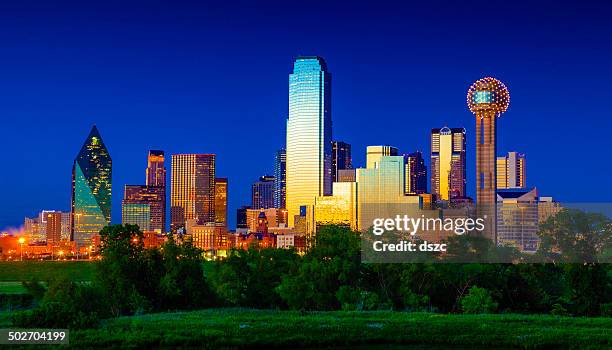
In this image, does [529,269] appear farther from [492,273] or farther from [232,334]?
[232,334]

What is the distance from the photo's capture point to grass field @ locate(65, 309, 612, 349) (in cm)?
4084

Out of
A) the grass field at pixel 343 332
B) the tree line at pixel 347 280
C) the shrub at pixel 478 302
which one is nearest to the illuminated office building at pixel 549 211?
the tree line at pixel 347 280

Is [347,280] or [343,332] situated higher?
[347,280]

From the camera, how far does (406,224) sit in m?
86.4

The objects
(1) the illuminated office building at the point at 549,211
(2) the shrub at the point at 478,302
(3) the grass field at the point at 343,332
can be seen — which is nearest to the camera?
(3) the grass field at the point at 343,332

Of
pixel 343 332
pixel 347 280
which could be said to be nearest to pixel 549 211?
pixel 347 280

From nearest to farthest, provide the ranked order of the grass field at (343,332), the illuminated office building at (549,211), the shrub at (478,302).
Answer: the grass field at (343,332)
the shrub at (478,302)
the illuminated office building at (549,211)

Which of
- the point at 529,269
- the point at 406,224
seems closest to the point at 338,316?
the point at 529,269

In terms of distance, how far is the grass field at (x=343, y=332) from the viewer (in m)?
40.8

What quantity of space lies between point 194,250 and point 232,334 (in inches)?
940

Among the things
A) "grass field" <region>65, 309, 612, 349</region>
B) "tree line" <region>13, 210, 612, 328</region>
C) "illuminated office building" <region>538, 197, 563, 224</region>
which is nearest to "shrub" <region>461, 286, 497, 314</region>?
"tree line" <region>13, 210, 612, 328</region>

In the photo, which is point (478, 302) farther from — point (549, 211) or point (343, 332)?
point (549, 211)

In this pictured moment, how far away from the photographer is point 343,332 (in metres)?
43.5

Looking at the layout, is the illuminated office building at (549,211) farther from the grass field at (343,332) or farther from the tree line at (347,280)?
the grass field at (343,332)
